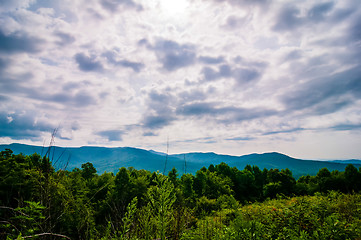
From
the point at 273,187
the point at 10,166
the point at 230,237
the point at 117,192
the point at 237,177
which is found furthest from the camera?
the point at 237,177

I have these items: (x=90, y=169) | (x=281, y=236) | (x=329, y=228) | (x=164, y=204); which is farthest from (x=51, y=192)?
(x=90, y=169)

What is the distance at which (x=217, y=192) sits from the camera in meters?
31.7

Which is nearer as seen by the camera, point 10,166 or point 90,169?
point 10,166

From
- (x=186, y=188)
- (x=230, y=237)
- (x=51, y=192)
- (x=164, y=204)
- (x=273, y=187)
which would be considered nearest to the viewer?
(x=164, y=204)

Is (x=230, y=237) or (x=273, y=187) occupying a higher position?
(x=230, y=237)

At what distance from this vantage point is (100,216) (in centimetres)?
2338

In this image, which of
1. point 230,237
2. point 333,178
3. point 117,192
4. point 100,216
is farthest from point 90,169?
point 333,178

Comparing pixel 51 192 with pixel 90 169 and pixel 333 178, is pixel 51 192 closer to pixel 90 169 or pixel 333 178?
pixel 90 169

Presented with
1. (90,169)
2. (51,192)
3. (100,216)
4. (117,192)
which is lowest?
(100,216)

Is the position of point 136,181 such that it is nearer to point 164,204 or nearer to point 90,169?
point 90,169

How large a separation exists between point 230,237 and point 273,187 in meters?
39.0

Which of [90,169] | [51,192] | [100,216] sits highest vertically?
[51,192]

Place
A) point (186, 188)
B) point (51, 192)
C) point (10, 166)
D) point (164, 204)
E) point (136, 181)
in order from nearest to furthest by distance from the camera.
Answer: point (164, 204) → point (51, 192) → point (10, 166) → point (136, 181) → point (186, 188)

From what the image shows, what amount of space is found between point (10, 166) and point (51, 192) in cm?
1770
